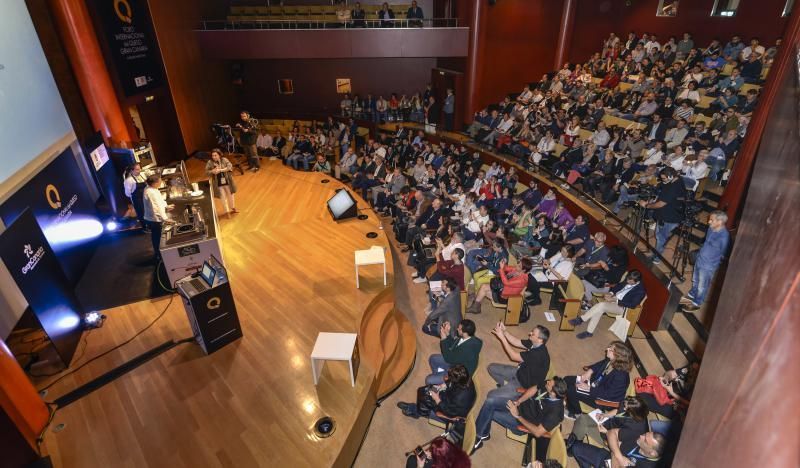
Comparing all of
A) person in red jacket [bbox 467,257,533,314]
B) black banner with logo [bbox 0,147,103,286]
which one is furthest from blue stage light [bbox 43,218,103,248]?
person in red jacket [bbox 467,257,533,314]

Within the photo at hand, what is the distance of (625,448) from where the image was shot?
12.1ft

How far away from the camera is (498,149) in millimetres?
10508

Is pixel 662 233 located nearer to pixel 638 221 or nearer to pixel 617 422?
pixel 638 221

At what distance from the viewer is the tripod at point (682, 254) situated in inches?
240

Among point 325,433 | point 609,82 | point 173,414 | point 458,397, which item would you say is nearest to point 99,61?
point 173,414

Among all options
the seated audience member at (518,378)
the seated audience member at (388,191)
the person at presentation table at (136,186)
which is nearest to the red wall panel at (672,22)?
the seated audience member at (388,191)

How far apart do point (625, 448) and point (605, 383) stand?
0.64 meters

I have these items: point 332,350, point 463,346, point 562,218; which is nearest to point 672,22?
point 562,218

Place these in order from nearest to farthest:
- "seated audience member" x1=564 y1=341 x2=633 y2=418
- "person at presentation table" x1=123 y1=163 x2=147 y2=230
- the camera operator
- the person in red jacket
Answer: "seated audience member" x1=564 y1=341 x2=633 y2=418, the person in red jacket, the camera operator, "person at presentation table" x1=123 y1=163 x2=147 y2=230

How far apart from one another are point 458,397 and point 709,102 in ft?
28.5

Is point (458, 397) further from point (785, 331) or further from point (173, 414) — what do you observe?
point (785, 331)

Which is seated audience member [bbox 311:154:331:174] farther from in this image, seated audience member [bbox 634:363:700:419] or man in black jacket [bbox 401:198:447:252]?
seated audience member [bbox 634:363:700:419]

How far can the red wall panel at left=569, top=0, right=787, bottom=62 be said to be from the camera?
977cm

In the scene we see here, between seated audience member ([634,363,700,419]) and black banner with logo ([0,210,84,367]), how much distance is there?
578 cm
